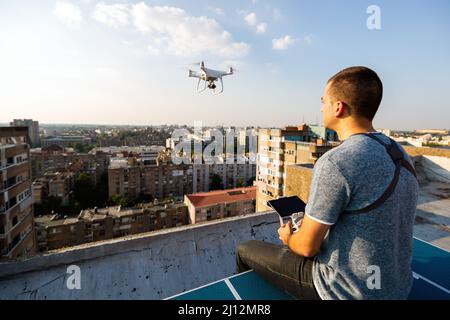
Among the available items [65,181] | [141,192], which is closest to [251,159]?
[141,192]

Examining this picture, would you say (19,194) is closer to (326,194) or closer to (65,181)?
(326,194)

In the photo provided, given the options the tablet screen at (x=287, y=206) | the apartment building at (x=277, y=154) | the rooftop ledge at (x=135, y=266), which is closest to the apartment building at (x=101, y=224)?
the apartment building at (x=277, y=154)

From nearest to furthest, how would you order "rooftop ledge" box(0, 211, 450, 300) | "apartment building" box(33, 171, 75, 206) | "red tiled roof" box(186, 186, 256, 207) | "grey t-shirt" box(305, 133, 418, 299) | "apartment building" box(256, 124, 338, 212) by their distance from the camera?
"grey t-shirt" box(305, 133, 418, 299) < "rooftop ledge" box(0, 211, 450, 300) < "apartment building" box(256, 124, 338, 212) < "red tiled roof" box(186, 186, 256, 207) < "apartment building" box(33, 171, 75, 206)

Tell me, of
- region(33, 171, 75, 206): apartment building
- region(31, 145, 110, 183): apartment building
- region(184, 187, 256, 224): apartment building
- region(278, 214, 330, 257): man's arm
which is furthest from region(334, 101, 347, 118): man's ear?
region(31, 145, 110, 183): apartment building

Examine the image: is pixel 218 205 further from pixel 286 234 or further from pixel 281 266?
A: pixel 286 234

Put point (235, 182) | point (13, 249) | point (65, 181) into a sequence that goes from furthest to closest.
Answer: point (235, 182) < point (65, 181) < point (13, 249)

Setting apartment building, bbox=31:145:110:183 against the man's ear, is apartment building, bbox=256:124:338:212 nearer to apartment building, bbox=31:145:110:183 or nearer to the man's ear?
the man's ear
